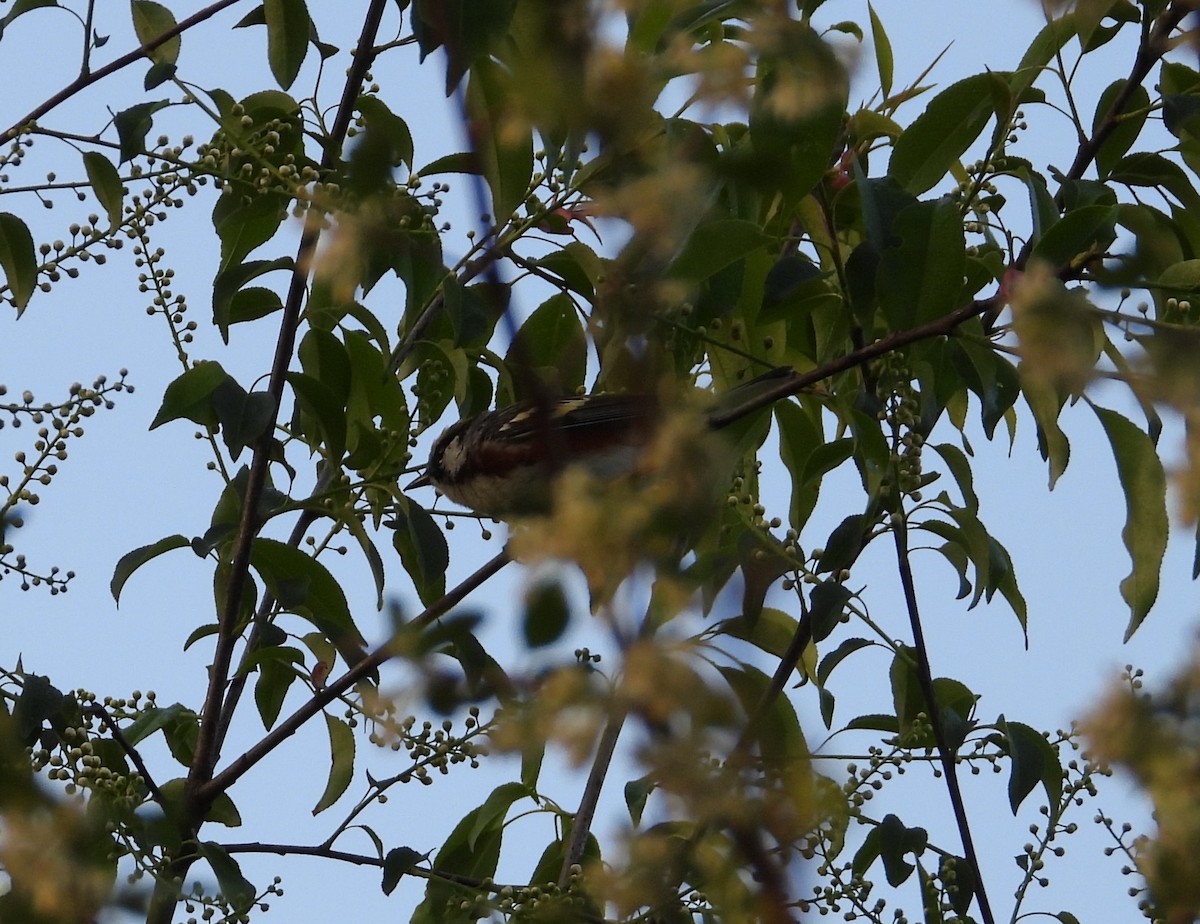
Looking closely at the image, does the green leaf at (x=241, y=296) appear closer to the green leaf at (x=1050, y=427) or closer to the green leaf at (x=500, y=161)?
the green leaf at (x=500, y=161)

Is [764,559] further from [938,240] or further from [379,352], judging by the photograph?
[379,352]

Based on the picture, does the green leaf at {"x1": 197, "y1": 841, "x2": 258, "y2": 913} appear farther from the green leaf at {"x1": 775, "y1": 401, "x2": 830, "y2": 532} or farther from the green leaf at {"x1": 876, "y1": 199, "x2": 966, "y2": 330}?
the green leaf at {"x1": 876, "y1": 199, "x2": 966, "y2": 330}

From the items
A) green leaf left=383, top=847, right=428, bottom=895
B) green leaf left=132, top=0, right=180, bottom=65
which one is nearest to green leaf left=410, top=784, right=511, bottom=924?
green leaf left=383, top=847, right=428, bottom=895

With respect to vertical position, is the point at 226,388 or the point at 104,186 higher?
the point at 104,186

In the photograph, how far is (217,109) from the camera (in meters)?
3.15

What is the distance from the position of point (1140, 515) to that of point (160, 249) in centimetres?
213

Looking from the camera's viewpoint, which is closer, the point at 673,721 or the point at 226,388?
the point at 673,721

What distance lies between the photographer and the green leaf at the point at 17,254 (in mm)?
3273

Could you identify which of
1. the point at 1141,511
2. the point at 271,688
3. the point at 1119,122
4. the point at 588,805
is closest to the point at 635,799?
the point at 588,805

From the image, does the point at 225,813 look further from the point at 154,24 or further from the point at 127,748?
the point at 154,24

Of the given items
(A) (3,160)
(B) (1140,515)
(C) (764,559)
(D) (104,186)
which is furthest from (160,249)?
(B) (1140,515)

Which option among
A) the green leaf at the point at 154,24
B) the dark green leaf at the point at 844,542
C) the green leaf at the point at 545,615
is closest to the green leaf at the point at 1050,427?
the dark green leaf at the point at 844,542

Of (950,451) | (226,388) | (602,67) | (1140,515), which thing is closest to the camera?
(602,67)

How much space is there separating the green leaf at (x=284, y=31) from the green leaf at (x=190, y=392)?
2.37 ft
